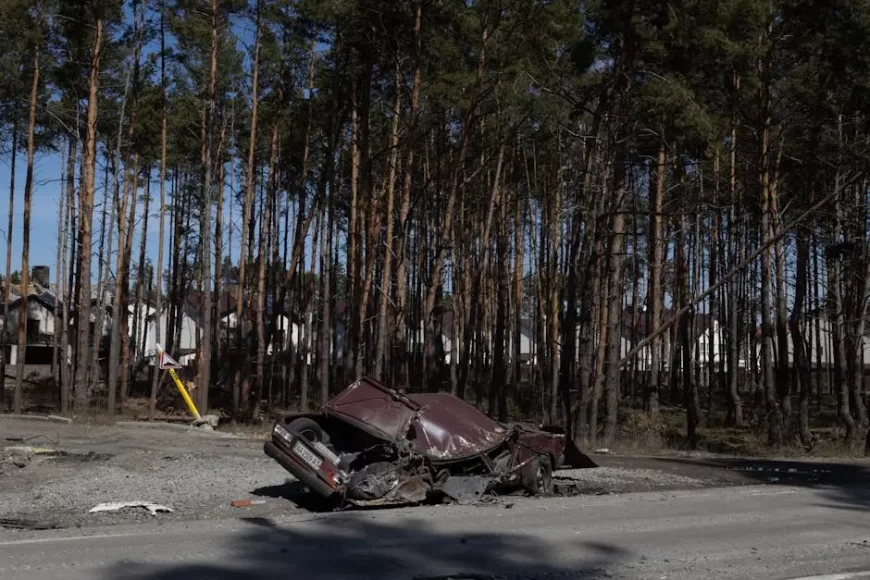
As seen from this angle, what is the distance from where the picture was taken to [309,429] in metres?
13.0

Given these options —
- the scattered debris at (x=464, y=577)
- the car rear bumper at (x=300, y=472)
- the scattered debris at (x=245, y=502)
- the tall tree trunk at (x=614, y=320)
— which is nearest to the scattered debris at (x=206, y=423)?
the tall tree trunk at (x=614, y=320)

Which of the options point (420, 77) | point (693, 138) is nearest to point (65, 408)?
point (420, 77)

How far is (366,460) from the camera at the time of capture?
12.7 metres

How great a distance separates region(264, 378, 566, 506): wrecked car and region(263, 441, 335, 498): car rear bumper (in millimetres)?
13

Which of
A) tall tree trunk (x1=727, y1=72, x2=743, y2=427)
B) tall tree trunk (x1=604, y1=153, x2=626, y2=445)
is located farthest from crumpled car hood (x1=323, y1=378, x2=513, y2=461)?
tall tree trunk (x1=727, y1=72, x2=743, y2=427)

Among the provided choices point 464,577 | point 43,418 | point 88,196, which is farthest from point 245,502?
point 88,196

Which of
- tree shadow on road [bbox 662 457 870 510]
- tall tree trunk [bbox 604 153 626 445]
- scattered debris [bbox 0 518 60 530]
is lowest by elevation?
tree shadow on road [bbox 662 457 870 510]

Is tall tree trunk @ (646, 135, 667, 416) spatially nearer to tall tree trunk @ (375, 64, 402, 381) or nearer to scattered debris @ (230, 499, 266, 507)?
tall tree trunk @ (375, 64, 402, 381)

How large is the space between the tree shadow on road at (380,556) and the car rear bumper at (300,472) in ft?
3.16

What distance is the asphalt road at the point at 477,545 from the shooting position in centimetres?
826

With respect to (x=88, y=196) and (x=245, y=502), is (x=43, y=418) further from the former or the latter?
(x=245, y=502)

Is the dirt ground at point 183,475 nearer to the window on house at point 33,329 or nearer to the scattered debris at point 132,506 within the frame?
the scattered debris at point 132,506

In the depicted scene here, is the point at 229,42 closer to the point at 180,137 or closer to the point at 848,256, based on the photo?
the point at 180,137

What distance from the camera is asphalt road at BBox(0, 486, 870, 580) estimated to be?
8.26 metres
